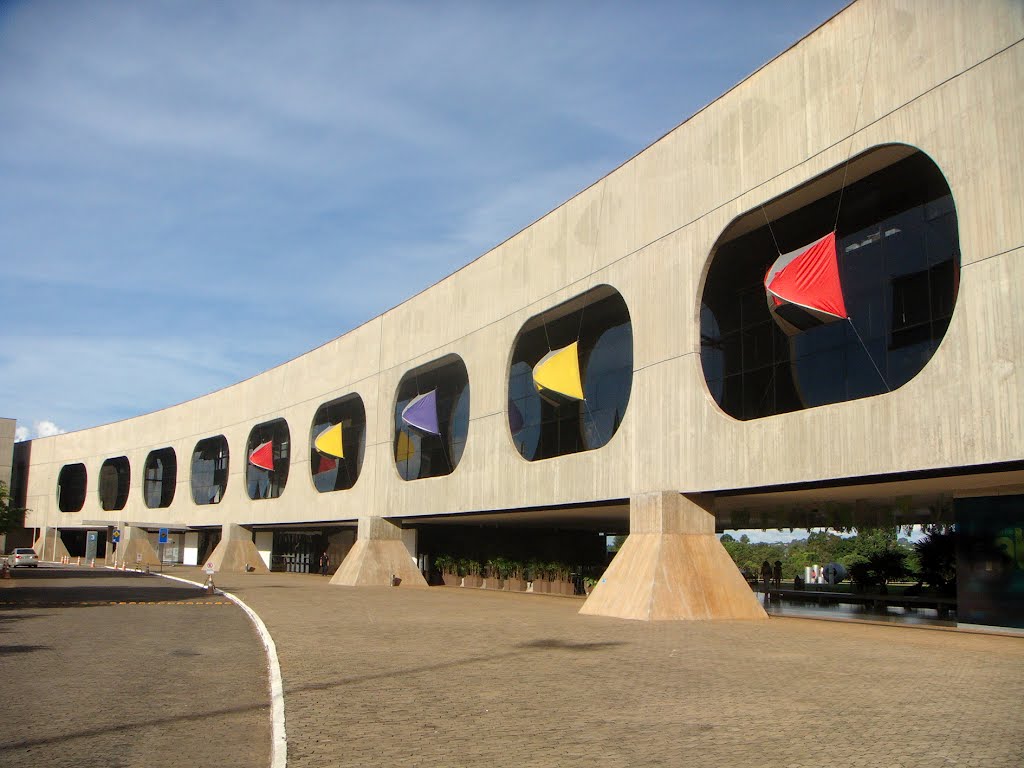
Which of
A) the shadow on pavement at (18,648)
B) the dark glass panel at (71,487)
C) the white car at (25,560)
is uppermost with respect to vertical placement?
the dark glass panel at (71,487)

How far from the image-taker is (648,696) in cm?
1055

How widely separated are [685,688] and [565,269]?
749 inches

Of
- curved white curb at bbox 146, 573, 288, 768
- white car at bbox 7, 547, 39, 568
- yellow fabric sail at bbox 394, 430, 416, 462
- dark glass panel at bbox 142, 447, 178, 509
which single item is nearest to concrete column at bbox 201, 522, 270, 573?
dark glass panel at bbox 142, 447, 178, 509

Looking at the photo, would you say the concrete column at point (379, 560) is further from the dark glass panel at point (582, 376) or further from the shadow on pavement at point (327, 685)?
the shadow on pavement at point (327, 685)

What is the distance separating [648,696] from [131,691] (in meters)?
6.18

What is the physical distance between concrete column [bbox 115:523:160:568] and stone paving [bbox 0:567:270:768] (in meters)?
46.6

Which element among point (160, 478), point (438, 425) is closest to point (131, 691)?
point (438, 425)

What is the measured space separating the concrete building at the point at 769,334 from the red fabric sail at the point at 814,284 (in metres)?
1.00

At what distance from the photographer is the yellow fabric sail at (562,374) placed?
89.7 feet

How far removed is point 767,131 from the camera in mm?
21094

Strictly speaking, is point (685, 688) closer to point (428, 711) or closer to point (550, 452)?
point (428, 711)

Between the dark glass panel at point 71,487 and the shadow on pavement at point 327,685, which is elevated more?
the dark glass panel at point 71,487

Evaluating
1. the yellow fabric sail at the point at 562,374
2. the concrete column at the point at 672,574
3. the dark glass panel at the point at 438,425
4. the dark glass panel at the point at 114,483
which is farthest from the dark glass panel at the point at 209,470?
the concrete column at the point at 672,574

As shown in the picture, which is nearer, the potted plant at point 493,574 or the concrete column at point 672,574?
the concrete column at point 672,574
